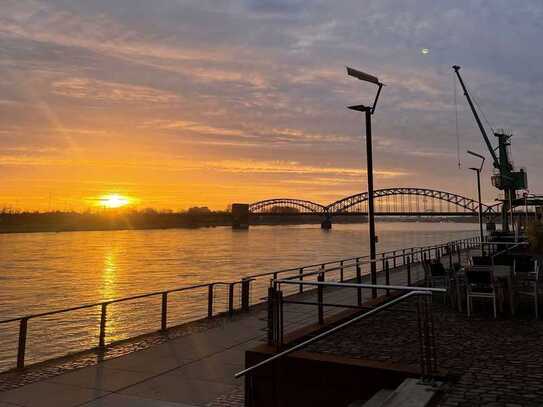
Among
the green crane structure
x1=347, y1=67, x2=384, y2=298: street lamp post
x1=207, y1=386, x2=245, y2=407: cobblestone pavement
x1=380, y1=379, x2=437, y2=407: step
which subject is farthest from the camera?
the green crane structure

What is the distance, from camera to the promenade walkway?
22.5 feet

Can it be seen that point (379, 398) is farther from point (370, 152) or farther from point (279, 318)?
point (370, 152)

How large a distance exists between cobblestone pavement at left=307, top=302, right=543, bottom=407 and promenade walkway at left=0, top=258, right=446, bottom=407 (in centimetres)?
139

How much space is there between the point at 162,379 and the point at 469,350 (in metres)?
4.83

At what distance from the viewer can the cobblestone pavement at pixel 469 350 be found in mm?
5154

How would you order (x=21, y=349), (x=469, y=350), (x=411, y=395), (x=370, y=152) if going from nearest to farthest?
(x=411, y=395) < (x=469, y=350) < (x=21, y=349) < (x=370, y=152)

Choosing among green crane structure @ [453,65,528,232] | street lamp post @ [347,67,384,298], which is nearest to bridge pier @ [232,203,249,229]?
green crane structure @ [453,65,528,232]

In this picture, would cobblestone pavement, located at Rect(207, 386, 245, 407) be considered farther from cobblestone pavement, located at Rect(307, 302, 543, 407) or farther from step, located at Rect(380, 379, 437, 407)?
step, located at Rect(380, 379, 437, 407)

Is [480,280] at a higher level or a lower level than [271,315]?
higher

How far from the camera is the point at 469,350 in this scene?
22.9 ft

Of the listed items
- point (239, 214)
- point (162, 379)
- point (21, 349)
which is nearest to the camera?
point (162, 379)

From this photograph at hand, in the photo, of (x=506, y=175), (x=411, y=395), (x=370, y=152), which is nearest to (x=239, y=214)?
(x=506, y=175)

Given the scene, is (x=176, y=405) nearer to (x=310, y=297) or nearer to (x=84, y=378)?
(x=84, y=378)

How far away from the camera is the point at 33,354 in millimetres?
13828
